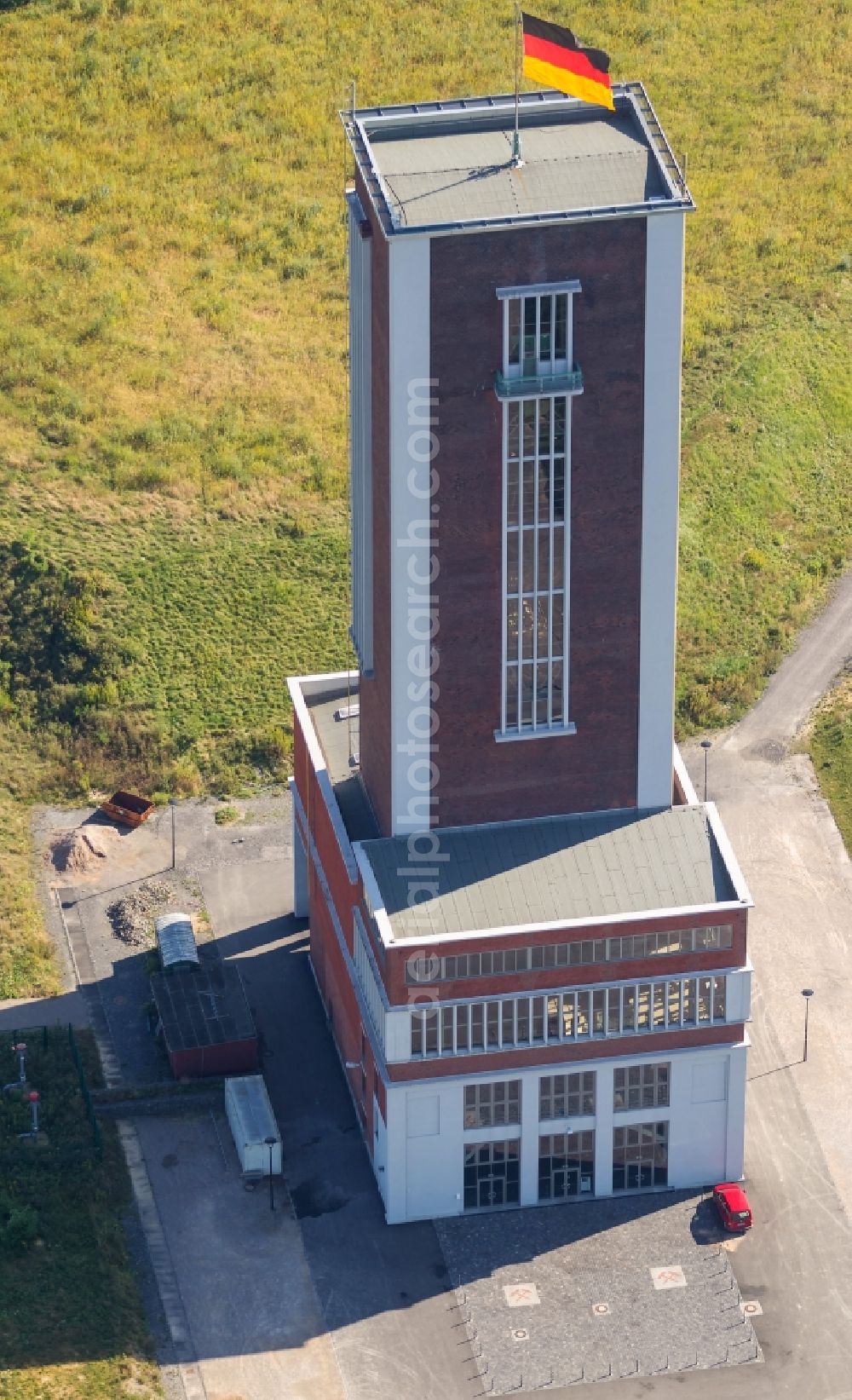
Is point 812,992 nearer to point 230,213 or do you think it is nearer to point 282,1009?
point 282,1009

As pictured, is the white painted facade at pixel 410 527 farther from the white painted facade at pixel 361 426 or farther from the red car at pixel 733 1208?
the red car at pixel 733 1208

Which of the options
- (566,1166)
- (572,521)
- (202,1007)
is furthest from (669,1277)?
(572,521)

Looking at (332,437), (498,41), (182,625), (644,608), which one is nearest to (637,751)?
(644,608)

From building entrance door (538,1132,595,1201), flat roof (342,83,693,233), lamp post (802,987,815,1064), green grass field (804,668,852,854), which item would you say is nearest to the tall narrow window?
flat roof (342,83,693,233)

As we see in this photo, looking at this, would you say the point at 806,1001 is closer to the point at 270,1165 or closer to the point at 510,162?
the point at 270,1165

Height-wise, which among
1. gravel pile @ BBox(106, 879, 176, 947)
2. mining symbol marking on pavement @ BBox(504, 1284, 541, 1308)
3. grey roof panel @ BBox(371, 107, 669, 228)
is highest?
grey roof panel @ BBox(371, 107, 669, 228)

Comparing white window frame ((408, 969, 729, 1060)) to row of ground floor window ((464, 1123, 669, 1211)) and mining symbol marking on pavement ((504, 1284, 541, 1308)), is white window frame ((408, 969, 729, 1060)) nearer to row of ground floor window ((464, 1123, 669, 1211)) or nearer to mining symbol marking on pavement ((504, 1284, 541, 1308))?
row of ground floor window ((464, 1123, 669, 1211))
